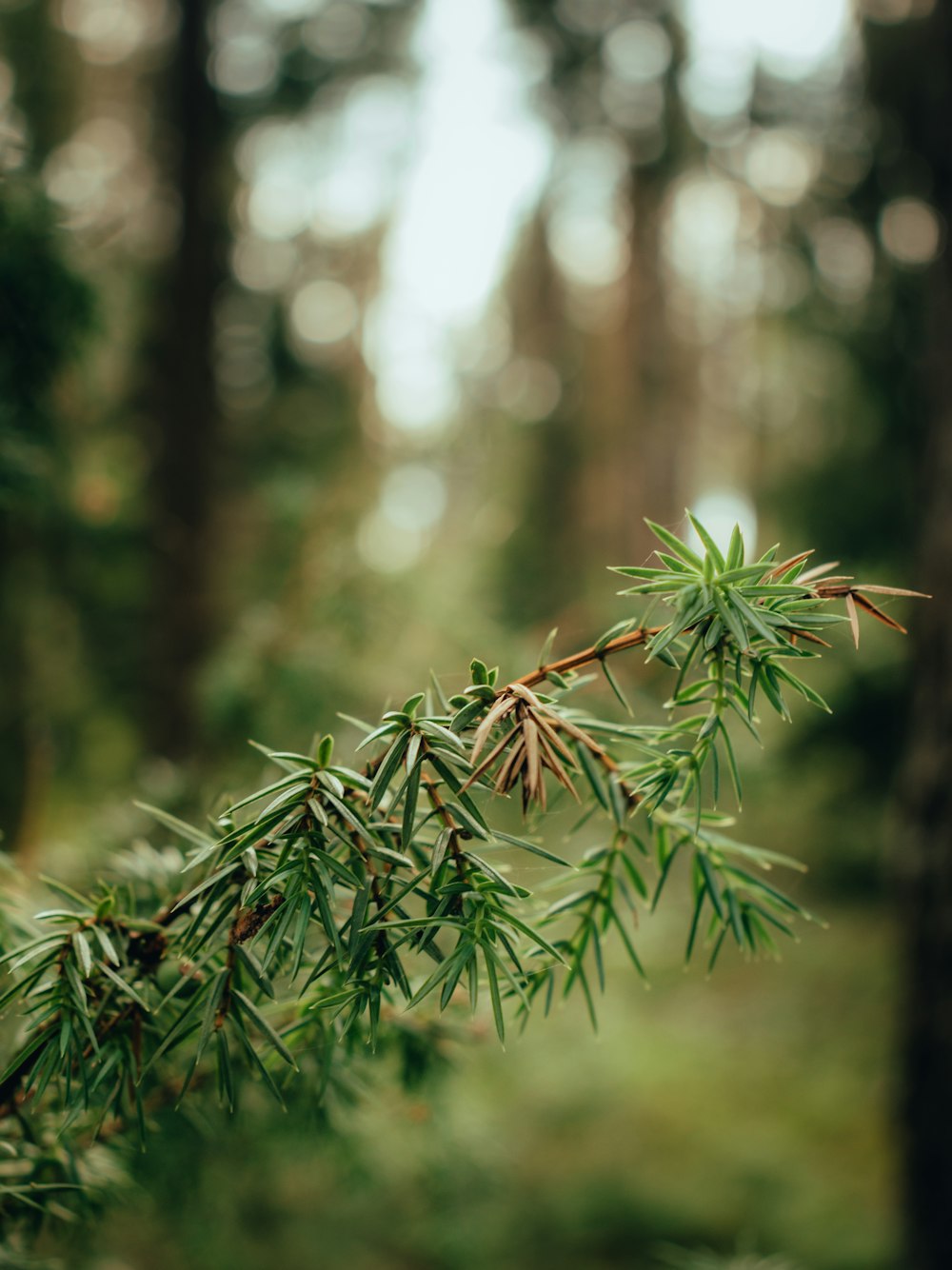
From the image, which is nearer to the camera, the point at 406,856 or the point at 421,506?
the point at 406,856

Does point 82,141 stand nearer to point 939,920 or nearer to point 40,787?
point 40,787

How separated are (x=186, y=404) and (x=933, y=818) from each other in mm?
3893

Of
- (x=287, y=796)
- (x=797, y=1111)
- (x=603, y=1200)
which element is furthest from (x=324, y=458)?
(x=797, y=1111)

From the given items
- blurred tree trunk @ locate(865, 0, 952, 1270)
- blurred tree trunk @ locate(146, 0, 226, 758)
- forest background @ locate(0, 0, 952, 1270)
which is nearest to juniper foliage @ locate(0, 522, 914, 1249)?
forest background @ locate(0, 0, 952, 1270)

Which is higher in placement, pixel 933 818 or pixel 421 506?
pixel 421 506

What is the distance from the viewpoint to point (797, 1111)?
578 centimetres

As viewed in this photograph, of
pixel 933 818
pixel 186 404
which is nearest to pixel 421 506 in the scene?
pixel 186 404

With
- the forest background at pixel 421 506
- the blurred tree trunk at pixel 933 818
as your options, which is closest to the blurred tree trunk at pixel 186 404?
the forest background at pixel 421 506

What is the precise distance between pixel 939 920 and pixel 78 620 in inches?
149

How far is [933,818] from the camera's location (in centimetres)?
280

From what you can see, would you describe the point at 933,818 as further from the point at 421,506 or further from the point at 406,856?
the point at 421,506

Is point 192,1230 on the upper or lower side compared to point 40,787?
lower

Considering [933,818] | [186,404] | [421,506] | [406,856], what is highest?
[421,506]

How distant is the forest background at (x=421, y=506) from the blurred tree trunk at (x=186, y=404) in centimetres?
2
